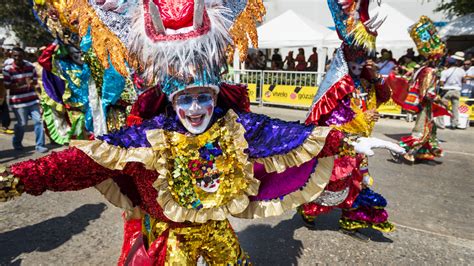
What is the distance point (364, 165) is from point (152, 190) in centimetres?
229

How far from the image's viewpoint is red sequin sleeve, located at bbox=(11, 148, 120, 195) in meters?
1.49

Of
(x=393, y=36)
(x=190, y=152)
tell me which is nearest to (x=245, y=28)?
(x=190, y=152)

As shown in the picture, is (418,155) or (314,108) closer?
(314,108)

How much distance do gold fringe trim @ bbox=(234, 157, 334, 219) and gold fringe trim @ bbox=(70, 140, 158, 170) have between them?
652 mm

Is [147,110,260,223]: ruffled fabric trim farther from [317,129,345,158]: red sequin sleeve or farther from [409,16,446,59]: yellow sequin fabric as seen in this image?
[409,16,446,59]: yellow sequin fabric

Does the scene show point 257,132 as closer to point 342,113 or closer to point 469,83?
point 342,113

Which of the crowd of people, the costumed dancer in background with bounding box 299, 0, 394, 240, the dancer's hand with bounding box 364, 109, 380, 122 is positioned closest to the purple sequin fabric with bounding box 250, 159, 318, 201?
the costumed dancer in background with bounding box 299, 0, 394, 240

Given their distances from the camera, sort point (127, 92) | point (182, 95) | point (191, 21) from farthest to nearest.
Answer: point (127, 92) → point (182, 95) → point (191, 21)

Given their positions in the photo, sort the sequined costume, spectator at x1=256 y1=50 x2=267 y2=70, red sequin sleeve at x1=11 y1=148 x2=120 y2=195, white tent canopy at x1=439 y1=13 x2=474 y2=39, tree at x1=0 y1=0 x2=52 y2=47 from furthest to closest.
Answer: tree at x1=0 y1=0 x2=52 y2=47 → white tent canopy at x1=439 y1=13 x2=474 y2=39 → spectator at x1=256 y1=50 x2=267 y2=70 → the sequined costume → red sequin sleeve at x1=11 y1=148 x2=120 y2=195

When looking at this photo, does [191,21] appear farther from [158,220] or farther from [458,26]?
[458,26]

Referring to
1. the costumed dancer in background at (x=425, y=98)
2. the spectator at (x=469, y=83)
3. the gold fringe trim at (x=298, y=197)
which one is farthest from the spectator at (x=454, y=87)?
the gold fringe trim at (x=298, y=197)

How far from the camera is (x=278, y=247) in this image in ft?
10.9

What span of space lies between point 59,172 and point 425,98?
6.18 meters

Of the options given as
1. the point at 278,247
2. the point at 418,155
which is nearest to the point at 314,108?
the point at 278,247
